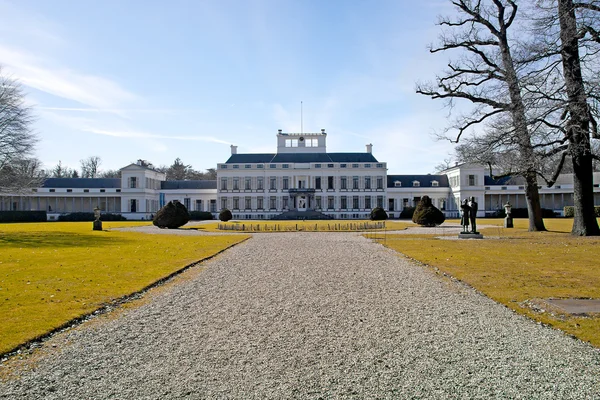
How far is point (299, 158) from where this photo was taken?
62156mm

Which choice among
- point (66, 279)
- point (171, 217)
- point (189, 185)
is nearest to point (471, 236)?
point (66, 279)

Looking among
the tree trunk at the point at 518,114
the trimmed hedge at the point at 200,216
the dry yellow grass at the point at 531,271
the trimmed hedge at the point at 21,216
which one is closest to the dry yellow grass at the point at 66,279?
the dry yellow grass at the point at 531,271

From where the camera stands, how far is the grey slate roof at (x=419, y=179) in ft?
212

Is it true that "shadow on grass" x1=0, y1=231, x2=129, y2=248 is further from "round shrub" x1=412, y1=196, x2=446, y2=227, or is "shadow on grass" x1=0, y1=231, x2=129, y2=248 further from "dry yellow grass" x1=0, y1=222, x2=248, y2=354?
"round shrub" x1=412, y1=196, x2=446, y2=227

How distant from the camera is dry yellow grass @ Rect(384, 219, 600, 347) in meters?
6.24

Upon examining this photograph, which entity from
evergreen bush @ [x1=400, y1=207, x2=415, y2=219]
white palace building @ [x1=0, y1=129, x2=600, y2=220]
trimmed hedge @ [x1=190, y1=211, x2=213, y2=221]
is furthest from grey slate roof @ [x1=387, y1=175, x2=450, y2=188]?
trimmed hedge @ [x1=190, y1=211, x2=213, y2=221]

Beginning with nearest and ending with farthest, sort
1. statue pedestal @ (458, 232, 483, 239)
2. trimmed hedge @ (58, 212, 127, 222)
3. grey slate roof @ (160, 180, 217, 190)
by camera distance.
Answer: statue pedestal @ (458, 232, 483, 239) → trimmed hedge @ (58, 212, 127, 222) → grey slate roof @ (160, 180, 217, 190)

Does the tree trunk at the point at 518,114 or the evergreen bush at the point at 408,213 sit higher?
the tree trunk at the point at 518,114

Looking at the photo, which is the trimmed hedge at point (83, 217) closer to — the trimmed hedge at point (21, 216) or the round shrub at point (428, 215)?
the trimmed hedge at point (21, 216)

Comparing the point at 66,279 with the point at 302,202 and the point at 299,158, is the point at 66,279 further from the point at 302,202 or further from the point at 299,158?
the point at 299,158

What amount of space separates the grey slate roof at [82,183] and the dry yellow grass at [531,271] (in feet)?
177

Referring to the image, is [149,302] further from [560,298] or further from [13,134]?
[13,134]

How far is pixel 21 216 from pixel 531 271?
5017 centimetres

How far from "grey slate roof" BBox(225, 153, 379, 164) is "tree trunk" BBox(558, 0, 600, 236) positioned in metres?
43.2
